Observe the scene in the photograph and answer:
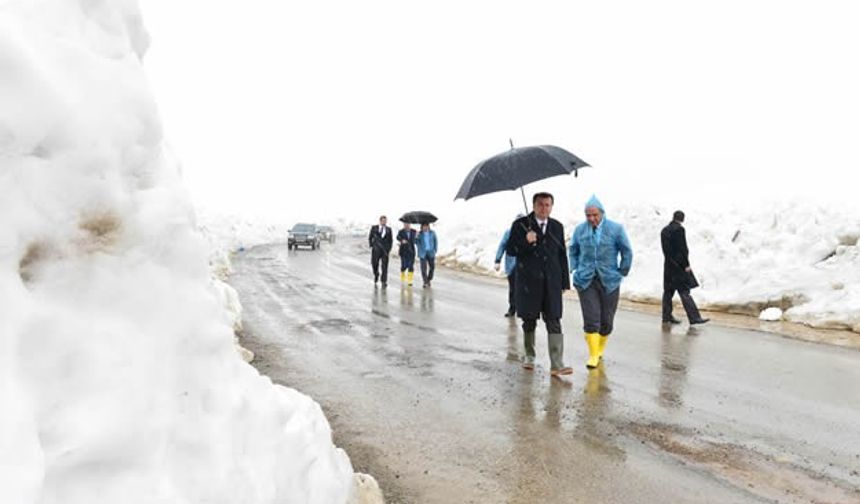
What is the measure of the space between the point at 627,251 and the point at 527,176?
1431mm

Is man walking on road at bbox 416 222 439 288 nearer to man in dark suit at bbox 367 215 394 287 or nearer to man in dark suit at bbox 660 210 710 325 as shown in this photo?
man in dark suit at bbox 367 215 394 287

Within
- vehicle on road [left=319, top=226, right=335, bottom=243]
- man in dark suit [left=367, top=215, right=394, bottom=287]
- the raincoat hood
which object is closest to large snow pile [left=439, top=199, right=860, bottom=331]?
the raincoat hood

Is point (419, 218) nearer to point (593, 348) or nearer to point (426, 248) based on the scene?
point (426, 248)

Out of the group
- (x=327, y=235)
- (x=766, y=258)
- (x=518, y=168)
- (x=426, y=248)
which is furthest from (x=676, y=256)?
(x=327, y=235)

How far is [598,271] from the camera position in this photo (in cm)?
682

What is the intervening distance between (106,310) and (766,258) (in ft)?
43.0

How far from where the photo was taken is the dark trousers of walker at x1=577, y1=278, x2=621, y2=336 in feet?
22.2

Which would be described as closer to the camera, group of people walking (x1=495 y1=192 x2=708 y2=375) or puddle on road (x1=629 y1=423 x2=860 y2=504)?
puddle on road (x1=629 y1=423 x2=860 y2=504)

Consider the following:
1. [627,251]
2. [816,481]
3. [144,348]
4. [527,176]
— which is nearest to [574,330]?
[627,251]

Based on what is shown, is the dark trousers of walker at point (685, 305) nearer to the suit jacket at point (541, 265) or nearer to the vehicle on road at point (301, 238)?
the suit jacket at point (541, 265)

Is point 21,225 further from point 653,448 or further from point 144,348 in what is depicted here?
point 653,448

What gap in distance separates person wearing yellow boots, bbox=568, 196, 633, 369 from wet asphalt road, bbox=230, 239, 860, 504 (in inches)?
19.5

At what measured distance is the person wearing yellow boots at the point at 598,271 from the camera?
268 inches

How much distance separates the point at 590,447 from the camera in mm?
4340
